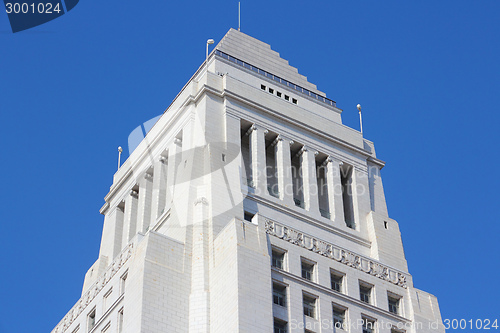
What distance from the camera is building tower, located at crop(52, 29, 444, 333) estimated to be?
7612 centimetres

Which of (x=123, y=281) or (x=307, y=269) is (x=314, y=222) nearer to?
(x=307, y=269)

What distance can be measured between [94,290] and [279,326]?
16.8m

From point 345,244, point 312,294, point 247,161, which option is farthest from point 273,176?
point 312,294

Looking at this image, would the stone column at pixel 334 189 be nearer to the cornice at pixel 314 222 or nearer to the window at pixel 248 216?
the cornice at pixel 314 222

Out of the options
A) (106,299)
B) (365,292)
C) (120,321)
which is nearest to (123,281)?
(106,299)

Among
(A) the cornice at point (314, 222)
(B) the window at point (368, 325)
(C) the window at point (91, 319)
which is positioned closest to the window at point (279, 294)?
(B) the window at point (368, 325)

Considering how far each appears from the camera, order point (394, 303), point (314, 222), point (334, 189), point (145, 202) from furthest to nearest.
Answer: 1. point (145, 202)
2. point (334, 189)
3. point (314, 222)
4. point (394, 303)

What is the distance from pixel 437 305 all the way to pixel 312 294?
37.5ft

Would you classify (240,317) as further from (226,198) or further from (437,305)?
(437,305)

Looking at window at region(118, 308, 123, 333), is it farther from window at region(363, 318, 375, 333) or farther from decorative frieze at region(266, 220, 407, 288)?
window at region(363, 318, 375, 333)

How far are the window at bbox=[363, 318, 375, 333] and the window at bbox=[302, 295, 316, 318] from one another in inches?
158

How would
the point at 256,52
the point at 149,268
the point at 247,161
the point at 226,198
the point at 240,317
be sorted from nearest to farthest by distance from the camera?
the point at 240,317 < the point at 149,268 < the point at 226,198 < the point at 247,161 < the point at 256,52

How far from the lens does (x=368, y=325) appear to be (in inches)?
3157

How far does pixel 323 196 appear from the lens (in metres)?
92.8
